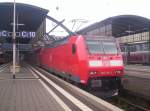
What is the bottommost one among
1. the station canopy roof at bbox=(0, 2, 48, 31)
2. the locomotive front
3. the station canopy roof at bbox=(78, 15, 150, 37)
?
the locomotive front

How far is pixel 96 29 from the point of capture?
61.6 m

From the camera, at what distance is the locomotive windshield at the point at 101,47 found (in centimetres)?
1809

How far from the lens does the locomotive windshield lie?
18.1m

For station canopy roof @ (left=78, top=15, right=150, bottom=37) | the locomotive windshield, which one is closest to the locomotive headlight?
the locomotive windshield

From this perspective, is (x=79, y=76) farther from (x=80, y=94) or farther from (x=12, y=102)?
(x=12, y=102)

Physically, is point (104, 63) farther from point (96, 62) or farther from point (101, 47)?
point (101, 47)

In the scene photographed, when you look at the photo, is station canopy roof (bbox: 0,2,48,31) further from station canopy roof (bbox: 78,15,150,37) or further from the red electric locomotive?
the red electric locomotive

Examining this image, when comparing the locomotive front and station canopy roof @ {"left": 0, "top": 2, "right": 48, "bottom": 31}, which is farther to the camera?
station canopy roof @ {"left": 0, "top": 2, "right": 48, "bottom": 31}

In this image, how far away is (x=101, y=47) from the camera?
60.2 ft

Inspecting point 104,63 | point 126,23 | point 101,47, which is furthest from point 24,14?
point 104,63

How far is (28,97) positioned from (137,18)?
53934mm

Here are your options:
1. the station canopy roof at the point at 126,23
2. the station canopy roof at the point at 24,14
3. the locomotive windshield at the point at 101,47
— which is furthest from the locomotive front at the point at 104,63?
the station canopy roof at the point at 126,23

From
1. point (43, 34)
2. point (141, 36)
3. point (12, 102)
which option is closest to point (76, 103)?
point (12, 102)

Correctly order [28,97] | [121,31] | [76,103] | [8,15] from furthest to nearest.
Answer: [121,31], [8,15], [28,97], [76,103]
